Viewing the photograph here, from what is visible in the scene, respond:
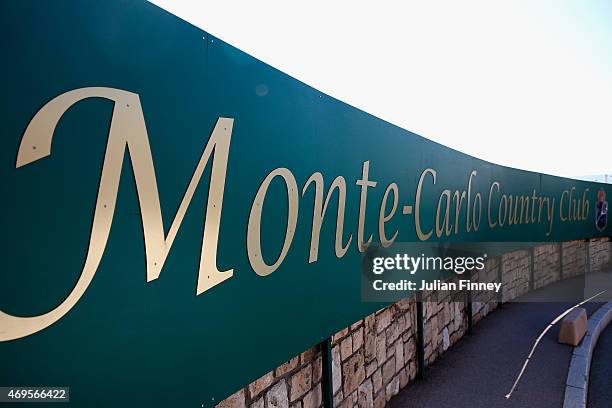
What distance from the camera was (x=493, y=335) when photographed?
7625 mm

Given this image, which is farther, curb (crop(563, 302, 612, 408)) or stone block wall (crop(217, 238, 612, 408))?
curb (crop(563, 302, 612, 408))

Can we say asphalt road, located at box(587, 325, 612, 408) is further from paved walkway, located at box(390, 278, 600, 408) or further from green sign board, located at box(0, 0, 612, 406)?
green sign board, located at box(0, 0, 612, 406)

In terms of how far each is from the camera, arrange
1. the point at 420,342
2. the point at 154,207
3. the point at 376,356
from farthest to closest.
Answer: the point at 420,342 → the point at 376,356 → the point at 154,207

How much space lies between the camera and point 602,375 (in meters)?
6.50

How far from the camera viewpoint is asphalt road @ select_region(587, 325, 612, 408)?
217 inches

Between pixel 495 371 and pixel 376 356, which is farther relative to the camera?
pixel 495 371

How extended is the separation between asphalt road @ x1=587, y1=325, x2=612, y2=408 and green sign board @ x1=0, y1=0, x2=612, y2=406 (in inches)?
187

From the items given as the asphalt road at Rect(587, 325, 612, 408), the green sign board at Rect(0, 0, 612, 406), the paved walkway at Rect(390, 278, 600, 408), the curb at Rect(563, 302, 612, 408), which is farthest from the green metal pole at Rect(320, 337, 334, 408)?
the asphalt road at Rect(587, 325, 612, 408)

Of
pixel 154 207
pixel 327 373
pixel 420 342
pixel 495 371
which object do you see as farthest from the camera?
pixel 495 371

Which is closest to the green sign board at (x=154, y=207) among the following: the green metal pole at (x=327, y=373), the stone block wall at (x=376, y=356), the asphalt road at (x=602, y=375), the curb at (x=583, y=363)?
the green metal pole at (x=327, y=373)

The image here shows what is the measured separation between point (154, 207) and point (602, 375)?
797 cm

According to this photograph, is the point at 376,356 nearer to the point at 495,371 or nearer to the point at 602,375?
the point at 495,371

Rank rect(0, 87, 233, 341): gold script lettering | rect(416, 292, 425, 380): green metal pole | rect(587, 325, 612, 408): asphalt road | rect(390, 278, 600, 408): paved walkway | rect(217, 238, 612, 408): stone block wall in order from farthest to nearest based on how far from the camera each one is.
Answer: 1. rect(416, 292, 425, 380): green metal pole
2. rect(587, 325, 612, 408): asphalt road
3. rect(390, 278, 600, 408): paved walkway
4. rect(217, 238, 612, 408): stone block wall
5. rect(0, 87, 233, 341): gold script lettering

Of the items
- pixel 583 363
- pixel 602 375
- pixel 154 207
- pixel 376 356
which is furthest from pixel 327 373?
pixel 602 375
